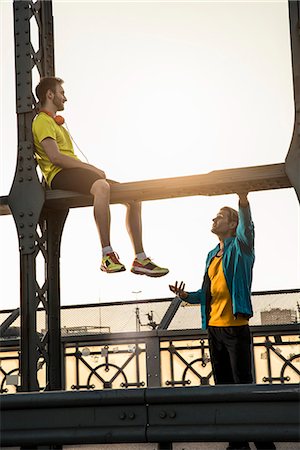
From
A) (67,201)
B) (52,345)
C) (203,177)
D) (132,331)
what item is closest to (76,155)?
(67,201)

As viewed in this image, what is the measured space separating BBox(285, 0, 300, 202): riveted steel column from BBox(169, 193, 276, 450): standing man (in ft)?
1.54

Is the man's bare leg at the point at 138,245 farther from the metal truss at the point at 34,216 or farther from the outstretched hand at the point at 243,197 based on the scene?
the outstretched hand at the point at 243,197

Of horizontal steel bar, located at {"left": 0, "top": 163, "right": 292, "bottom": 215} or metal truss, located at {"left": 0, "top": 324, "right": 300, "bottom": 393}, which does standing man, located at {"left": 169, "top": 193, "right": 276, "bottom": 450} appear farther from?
metal truss, located at {"left": 0, "top": 324, "right": 300, "bottom": 393}

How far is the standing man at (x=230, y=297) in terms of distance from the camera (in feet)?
18.5

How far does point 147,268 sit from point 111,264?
0.39 m

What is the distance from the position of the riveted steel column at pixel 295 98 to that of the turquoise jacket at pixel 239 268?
0.47 m

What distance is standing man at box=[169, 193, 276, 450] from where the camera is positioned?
18.5 feet

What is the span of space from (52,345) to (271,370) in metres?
3.48

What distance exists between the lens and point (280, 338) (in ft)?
31.3

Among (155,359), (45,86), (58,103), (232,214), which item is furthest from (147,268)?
(155,359)

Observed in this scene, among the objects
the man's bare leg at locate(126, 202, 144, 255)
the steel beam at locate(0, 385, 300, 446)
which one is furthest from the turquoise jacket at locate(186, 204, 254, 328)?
the steel beam at locate(0, 385, 300, 446)

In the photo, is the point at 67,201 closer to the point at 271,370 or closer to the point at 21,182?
the point at 21,182

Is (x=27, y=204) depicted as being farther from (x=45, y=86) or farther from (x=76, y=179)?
(x=45, y=86)

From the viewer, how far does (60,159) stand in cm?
663
